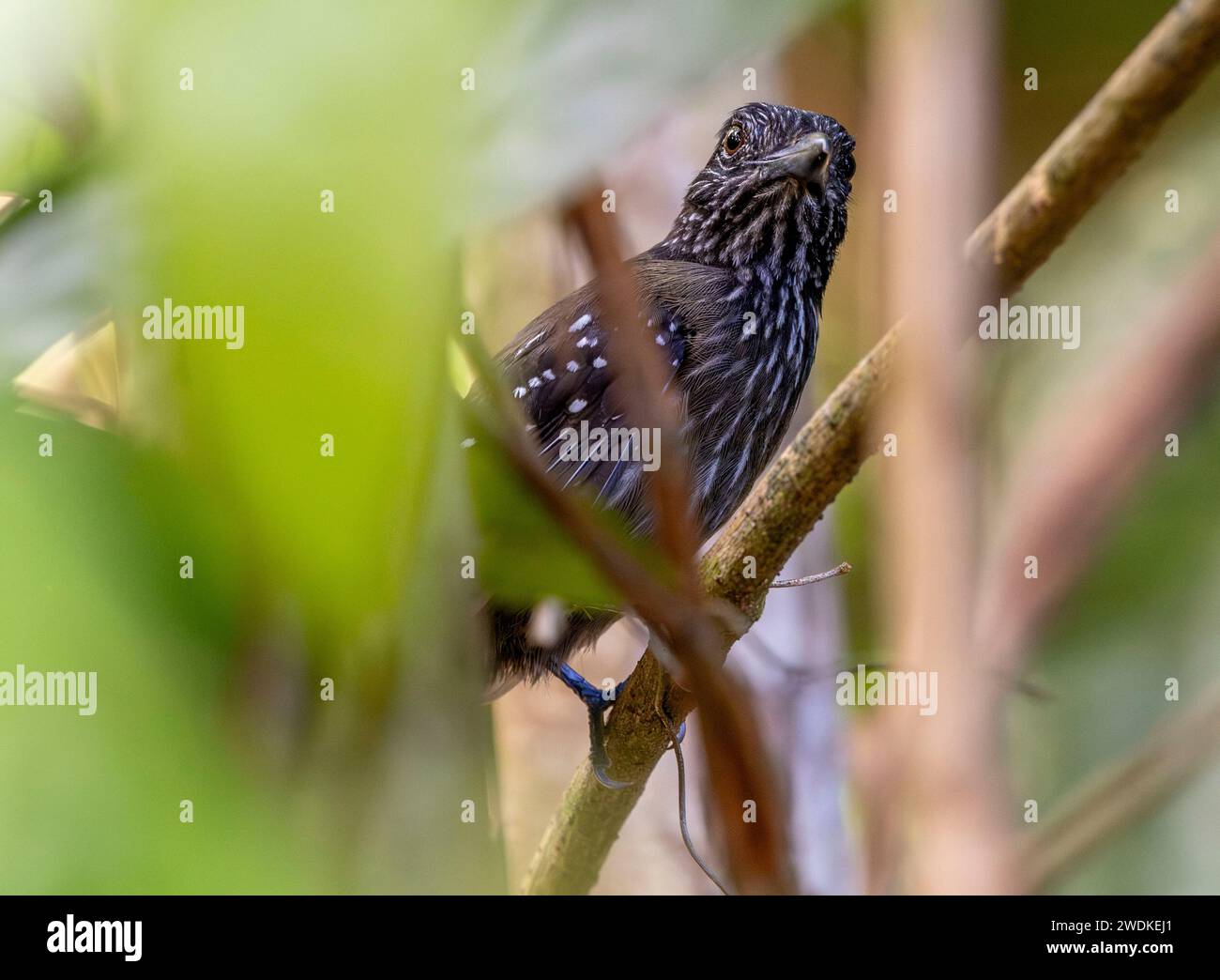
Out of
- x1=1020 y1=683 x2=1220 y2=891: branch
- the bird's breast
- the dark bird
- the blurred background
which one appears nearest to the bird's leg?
the dark bird

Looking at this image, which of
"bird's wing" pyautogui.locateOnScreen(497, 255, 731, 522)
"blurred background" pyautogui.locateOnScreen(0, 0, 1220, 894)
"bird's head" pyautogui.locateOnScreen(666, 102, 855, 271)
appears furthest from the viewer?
"bird's head" pyautogui.locateOnScreen(666, 102, 855, 271)

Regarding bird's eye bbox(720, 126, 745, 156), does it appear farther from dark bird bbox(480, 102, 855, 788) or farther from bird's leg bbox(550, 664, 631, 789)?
bird's leg bbox(550, 664, 631, 789)

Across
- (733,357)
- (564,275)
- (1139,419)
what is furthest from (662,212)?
(1139,419)

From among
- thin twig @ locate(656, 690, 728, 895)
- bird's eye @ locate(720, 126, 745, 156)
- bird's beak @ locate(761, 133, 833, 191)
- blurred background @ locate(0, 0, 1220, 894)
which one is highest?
bird's eye @ locate(720, 126, 745, 156)

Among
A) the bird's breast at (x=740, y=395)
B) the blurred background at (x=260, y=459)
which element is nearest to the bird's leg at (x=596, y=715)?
the bird's breast at (x=740, y=395)

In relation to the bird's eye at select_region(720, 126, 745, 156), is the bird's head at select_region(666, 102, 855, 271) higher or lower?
lower

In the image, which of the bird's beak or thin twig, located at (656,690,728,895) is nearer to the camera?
thin twig, located at (656,690,728,895)

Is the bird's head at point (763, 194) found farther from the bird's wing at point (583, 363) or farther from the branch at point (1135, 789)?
the branch at point (1135, 789)

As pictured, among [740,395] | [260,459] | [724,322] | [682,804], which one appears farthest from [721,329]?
[260,459]
